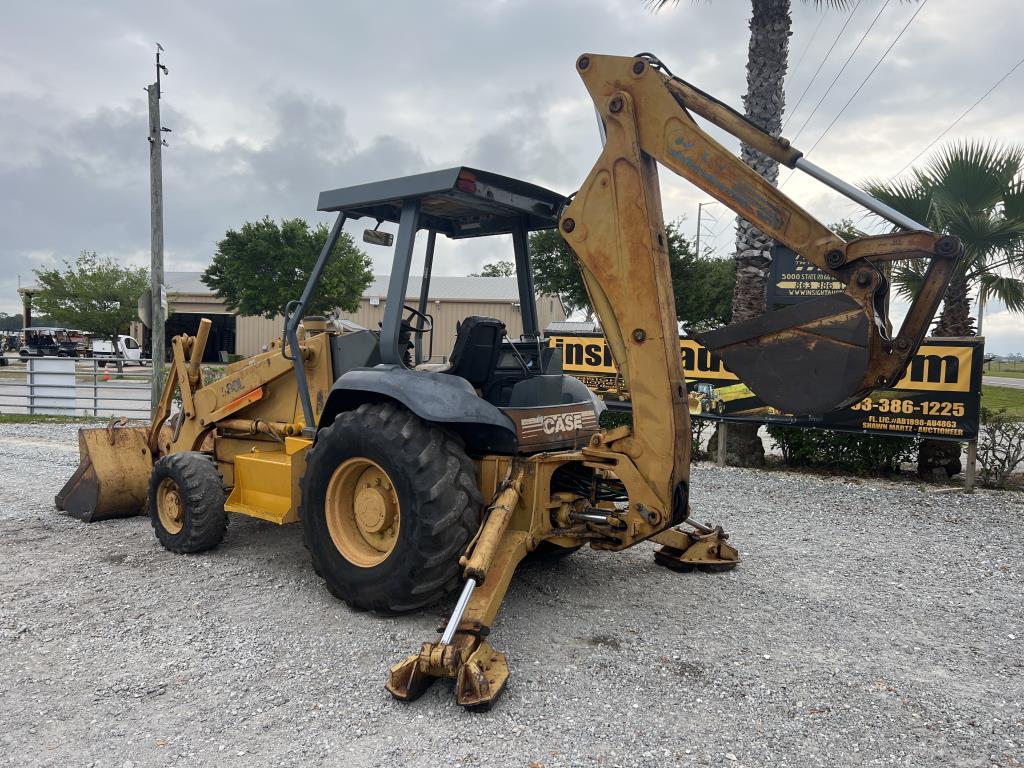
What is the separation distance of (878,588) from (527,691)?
10.2 ft

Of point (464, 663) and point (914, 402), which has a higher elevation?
point (914, 402)

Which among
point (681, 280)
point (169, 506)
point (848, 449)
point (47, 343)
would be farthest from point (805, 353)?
point (47, 343)

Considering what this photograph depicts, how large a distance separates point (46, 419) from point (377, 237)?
13203 mm

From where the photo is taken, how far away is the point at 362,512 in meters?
4.51

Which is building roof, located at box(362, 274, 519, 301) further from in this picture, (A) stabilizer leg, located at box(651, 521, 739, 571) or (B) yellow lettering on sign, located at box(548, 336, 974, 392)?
(A) stabilizer leg, located at box(651, 521, 739, 571)

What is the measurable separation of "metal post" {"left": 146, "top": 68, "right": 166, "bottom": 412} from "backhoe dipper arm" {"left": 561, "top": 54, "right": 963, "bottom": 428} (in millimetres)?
11580

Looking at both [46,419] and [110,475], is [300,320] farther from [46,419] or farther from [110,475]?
[46,419]

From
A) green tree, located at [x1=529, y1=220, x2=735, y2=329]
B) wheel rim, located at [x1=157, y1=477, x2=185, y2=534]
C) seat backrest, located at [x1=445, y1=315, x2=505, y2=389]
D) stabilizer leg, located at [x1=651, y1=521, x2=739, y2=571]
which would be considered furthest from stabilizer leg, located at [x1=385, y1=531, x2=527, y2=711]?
green tree, located at [x1=529, y1=220, x2=735, y2=329]

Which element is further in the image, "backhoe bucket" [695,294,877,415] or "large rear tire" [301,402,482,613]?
"large rear tire" [301,402,482,613]

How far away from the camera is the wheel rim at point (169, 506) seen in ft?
18.8

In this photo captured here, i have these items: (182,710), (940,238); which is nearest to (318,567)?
(182,710)

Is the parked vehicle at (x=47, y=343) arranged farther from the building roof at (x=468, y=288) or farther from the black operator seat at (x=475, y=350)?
the black operator seat at (x=475, y=350)

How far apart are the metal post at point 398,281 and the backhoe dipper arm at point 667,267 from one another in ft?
3.44

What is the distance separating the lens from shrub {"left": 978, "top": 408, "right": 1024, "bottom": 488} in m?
8.88
